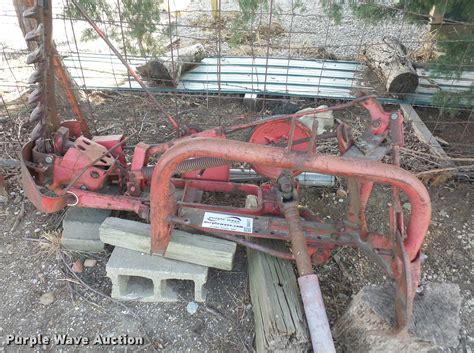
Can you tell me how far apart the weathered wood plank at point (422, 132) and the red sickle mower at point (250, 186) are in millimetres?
1697

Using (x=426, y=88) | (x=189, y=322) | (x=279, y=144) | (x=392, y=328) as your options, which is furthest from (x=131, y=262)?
(x=426, y=88)

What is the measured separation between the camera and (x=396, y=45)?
541 centimetres

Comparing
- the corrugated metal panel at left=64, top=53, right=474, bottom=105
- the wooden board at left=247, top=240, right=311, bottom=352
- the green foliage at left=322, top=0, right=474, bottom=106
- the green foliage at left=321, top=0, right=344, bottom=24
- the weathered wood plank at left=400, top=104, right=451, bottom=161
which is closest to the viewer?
the wooden board at left=247, top=240, right=311, bottom=352

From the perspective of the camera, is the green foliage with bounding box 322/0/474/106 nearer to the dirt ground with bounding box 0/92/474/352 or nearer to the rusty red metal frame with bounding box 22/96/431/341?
the dirt ground with bounding box 0/92/474/352

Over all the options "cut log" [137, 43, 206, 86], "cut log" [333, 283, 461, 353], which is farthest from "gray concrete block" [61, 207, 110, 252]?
"cut log" [137, 43, 206, 86]

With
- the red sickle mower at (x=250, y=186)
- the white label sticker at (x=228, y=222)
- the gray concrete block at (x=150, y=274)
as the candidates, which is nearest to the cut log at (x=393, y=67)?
the red sickle mower at (x=250, y=186)

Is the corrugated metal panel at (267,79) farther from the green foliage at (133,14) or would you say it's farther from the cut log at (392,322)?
the cut log at (392,322)

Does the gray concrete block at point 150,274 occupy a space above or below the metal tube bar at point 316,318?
below

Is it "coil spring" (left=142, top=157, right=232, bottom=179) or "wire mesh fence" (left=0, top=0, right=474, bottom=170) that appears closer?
"coil spring" (left=142, top=157, right=232, bottom=179)

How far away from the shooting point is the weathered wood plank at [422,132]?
4.15 meters

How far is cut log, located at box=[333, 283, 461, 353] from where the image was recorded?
86.5 inches

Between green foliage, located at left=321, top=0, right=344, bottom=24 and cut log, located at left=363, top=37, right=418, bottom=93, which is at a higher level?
green foliage, located at left=321, top=0, right=344, bottom=24

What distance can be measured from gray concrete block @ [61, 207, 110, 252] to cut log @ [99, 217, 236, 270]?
23 cm

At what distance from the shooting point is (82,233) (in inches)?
126
